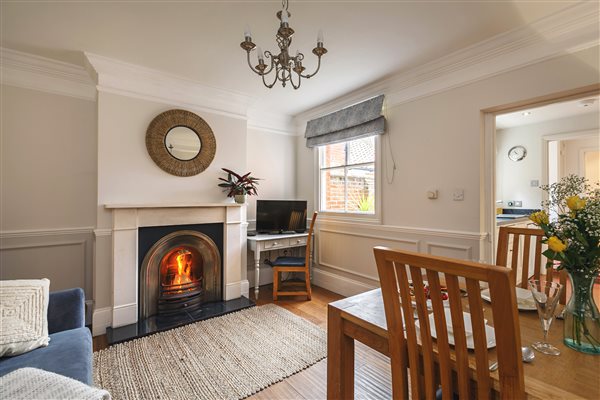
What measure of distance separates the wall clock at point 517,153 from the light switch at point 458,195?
3031 millimetres

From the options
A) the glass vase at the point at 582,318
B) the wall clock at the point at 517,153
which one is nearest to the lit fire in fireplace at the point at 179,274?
the glass vase at the point at 582,318

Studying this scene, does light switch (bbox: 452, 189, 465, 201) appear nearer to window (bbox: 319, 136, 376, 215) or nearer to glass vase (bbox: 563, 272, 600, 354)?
window (bbox: 319, 136, 376, 215)

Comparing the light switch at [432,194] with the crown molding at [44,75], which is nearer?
the crown molding at [44,75]

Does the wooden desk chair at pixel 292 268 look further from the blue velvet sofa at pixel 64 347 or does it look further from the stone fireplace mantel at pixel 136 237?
the blue velvet sofa at pixel 64 347

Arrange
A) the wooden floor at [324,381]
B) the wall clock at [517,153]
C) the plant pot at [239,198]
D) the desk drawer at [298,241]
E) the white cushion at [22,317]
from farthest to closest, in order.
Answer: the wall clock at [517,153] → the desk drawer at [298,241] → the plant pot at [239,198] → the wooden floor at [324,381] → the white cushion at [22,317]

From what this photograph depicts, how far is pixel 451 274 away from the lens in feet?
2.43

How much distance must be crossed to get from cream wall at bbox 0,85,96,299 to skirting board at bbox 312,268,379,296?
8.94 ft

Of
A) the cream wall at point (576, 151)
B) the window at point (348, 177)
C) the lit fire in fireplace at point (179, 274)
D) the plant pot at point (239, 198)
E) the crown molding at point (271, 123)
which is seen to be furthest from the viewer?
the cream wall at point (576, 151)

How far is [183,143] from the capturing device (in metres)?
3.04

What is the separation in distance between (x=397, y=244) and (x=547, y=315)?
6.71 feet

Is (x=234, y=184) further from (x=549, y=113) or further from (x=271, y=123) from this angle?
(x=549, y=113)

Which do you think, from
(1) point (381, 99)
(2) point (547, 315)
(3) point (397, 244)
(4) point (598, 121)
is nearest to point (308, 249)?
(3) point (397, 244)

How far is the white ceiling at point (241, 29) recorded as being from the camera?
183 cm

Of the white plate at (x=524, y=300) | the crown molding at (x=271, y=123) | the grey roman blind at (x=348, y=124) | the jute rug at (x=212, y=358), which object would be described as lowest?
the jute rug at (x=212, y=358)
